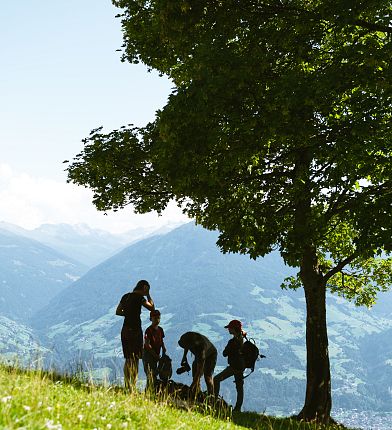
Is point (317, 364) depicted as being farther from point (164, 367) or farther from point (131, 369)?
point (131, 369)

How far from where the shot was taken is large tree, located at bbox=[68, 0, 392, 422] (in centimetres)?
1178

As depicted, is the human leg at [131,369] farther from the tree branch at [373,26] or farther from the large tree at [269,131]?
the tree branch at [373,26]

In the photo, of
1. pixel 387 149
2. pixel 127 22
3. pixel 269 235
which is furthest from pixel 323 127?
pixel 127 22

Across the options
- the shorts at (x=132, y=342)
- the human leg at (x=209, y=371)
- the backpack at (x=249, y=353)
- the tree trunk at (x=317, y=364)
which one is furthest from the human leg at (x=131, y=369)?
Result: the tree trunk at (x=317, y=364)

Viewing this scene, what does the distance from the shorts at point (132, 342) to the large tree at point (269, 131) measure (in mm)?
3890

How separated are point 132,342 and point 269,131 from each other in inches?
229

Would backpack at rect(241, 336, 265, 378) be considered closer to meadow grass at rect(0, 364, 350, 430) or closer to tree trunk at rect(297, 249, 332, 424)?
tree trunk at rect(297, 249, 332, 424)

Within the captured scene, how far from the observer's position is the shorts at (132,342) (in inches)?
479

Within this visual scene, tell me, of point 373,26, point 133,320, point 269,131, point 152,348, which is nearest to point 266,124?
point 269,131

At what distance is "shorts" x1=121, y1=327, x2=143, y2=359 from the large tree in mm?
3890

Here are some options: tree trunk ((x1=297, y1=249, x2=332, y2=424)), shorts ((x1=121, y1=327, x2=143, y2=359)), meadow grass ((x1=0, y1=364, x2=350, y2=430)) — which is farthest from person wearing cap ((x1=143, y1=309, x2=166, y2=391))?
tree trunk ((x1=297, y1=249, x2=332, y2=424))

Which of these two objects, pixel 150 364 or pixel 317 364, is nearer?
pixel 150 364

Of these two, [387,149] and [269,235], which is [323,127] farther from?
[269,235]

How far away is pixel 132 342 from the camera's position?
12211mm
